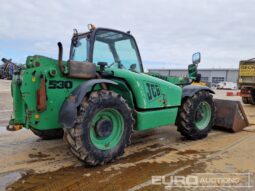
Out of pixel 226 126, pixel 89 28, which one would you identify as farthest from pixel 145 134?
pixel 89 28

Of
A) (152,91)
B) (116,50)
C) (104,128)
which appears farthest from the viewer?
(116,50)

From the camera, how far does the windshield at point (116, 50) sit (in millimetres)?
4902

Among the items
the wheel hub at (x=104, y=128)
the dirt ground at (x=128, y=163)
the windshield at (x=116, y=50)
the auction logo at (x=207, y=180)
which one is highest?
the windshield at (x=116, y=50)

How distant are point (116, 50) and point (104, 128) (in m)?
1.73

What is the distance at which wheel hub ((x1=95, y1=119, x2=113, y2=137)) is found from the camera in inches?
162

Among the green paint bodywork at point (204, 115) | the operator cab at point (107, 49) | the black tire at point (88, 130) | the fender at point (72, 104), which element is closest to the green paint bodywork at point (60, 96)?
the fender at point (72, 104)

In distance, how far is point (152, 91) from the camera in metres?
4.80

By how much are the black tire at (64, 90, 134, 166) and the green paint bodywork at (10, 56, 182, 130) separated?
34 centimetres

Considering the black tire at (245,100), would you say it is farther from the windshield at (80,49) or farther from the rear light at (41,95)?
the rear light at (41,95)

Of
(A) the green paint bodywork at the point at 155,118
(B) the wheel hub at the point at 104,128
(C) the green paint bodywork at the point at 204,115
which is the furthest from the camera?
(C) the green paint bodywork at the point at 204,115

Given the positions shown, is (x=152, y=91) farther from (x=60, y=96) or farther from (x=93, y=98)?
(x=60, y=96)

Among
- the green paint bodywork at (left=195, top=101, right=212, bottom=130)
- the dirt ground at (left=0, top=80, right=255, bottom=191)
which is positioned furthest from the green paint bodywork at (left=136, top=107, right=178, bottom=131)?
the green paint bodywork at (left=195, top=101, right=212, bottom=130)

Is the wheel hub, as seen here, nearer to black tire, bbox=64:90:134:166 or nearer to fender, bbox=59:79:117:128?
black tire, bbox=64:90:134:166

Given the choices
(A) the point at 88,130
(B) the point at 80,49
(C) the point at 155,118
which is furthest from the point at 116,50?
(A) the point at 88,130
